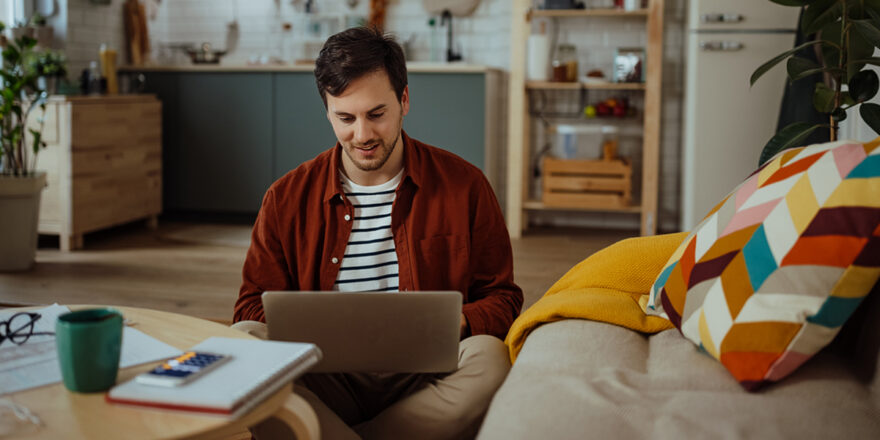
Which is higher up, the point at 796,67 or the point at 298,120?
the point at 796,67

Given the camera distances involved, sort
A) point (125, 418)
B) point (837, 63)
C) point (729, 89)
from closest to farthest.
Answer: point (125, 418) < point (837, 63) < point (729, 89)

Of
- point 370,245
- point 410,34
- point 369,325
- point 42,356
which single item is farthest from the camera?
point 410,34

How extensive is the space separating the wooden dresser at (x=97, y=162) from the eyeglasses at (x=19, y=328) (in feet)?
10.3

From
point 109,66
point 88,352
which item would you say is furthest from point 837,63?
point 109,66

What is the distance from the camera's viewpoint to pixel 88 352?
1035 mm

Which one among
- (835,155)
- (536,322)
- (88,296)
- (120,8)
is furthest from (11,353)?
(120,8)

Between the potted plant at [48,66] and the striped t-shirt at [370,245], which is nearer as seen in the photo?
the striped t-shirt at [370,245]

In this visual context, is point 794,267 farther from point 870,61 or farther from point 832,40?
point 832,40

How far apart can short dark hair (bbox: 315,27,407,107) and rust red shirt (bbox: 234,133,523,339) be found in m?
0.16

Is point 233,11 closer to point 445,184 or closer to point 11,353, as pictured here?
point 445,184

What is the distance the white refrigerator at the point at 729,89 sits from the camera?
399cm

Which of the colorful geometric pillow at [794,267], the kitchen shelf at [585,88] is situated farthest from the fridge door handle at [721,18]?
the colorful geometric pillow at [794,267]

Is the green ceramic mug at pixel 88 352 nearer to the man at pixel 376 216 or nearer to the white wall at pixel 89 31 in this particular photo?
the man at pixel 376 216

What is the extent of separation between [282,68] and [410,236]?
3.36 meters
